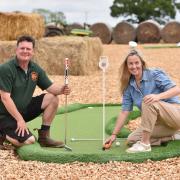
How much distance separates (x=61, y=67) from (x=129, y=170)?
24.1 ft

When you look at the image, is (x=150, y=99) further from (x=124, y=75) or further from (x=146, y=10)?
(x=146, y=10)

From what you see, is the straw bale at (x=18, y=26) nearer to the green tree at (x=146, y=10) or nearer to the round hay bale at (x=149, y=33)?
the round hay bale at (x=149, y=33)

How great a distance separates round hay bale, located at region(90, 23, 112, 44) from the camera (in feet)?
86.4

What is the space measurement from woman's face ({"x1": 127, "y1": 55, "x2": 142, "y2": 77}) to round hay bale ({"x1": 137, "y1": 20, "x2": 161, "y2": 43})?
21156 mm

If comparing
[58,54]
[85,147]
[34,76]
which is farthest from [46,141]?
[58,54]

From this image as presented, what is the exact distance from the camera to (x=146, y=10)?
137 feet

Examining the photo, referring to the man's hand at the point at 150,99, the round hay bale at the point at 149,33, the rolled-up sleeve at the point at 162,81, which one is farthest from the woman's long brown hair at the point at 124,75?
the round hay bale at the point at 149,33

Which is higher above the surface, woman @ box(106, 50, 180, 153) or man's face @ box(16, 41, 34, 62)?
man's face @ box(16, 41, 34, 62)

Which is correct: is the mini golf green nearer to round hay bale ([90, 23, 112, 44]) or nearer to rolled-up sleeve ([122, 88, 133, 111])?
rolled-up sleeve ([122, 88, 133, 111])

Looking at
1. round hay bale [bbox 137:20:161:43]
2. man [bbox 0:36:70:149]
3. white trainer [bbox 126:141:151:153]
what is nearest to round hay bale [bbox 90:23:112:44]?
round hay bale [bbox 137:20:161:43]

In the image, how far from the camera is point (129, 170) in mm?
4492

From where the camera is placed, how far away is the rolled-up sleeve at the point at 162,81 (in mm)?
5145

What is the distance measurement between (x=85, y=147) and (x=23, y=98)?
75 centimetres

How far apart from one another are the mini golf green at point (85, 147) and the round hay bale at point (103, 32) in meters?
19.2
